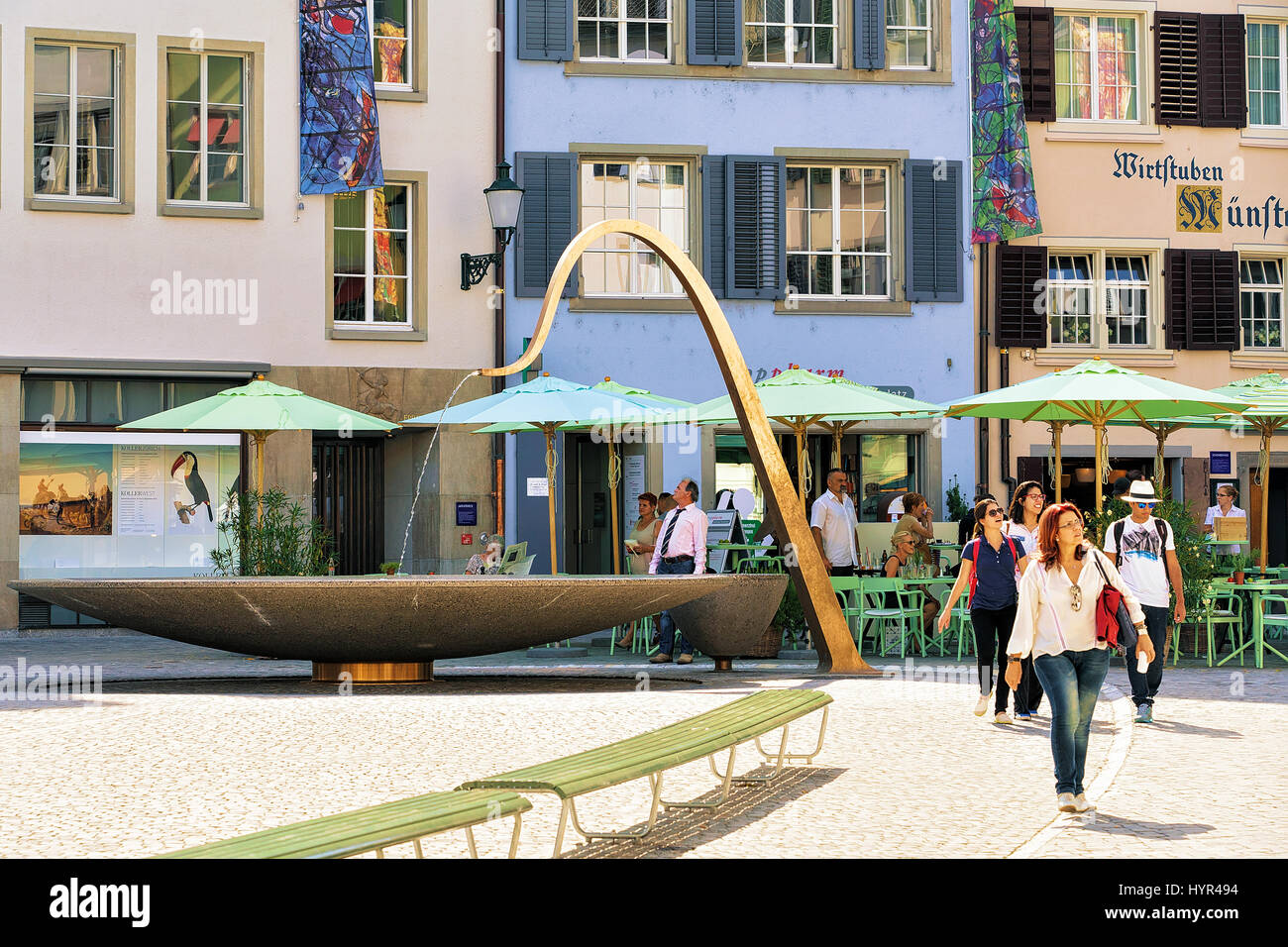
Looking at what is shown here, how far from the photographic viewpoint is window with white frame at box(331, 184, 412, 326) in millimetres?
22750

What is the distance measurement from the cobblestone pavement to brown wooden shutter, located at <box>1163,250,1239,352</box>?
425 inches

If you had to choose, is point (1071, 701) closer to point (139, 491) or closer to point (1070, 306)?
point (139, 491)

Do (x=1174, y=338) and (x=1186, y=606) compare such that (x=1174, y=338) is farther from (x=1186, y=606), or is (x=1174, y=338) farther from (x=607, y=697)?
(x=607, y=697)

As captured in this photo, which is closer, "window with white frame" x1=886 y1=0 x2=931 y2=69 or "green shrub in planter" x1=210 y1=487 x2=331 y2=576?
"green shrub in planter" x1=210 y1=487 x2=331 y2=576

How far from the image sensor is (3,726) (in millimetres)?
11133

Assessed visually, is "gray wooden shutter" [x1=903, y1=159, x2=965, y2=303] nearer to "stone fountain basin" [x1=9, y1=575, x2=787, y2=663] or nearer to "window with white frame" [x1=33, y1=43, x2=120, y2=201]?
"window with white frame" [x1=33, y1=43, x2=120, y2=201]

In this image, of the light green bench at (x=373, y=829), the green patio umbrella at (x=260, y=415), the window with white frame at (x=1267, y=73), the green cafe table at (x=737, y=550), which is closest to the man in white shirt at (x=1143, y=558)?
the light green bench at (x=373, y=829)

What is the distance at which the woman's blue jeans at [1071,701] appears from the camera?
7.95m

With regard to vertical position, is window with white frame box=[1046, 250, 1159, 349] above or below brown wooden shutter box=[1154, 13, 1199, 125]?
below

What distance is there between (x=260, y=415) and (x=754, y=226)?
27.0 feet

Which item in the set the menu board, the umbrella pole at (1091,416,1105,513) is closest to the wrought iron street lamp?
the menu board
